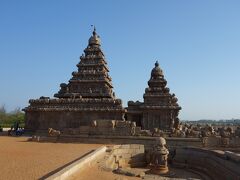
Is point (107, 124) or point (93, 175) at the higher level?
point (107, 124)

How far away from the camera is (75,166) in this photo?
38.0ft

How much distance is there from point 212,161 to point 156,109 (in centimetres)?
2025

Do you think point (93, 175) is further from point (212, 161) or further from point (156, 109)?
point (156, 109)

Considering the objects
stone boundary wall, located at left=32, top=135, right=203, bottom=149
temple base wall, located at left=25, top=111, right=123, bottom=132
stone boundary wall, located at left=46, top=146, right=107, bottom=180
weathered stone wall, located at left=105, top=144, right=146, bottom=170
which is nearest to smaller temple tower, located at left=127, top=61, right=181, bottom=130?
temple base wall, located at left=25, top=111, right=123, bottom=132

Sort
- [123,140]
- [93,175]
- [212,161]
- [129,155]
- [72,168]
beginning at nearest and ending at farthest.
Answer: [72,168]
[93,175]
[212,161]
[129,155]
[123,140]

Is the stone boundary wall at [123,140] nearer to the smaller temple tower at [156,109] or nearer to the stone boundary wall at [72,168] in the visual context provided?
the stone boundary wall at [72,168]

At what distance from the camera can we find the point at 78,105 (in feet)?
118

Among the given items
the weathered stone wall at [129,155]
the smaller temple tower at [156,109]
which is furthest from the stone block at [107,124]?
the smaller temple tower at [156,109]

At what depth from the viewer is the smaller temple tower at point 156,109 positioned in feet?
121

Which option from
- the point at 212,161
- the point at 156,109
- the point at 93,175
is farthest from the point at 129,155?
the point at 156,109

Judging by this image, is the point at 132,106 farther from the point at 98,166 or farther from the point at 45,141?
the point at 98,166

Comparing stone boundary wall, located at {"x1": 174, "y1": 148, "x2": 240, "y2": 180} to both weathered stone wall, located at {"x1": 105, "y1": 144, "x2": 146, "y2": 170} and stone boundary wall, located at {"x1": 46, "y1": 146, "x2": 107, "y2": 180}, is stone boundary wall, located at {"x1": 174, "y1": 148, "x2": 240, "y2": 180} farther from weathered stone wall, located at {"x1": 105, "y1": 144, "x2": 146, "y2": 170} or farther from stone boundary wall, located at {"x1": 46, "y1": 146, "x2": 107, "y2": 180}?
stone boundary wall, located at {"x1": 46, "y1": 146, "x2": 107, "y2": 180}

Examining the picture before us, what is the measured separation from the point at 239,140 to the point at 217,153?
6477 mm

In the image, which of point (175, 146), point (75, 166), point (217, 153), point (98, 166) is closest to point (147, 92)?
point (175, 146)
